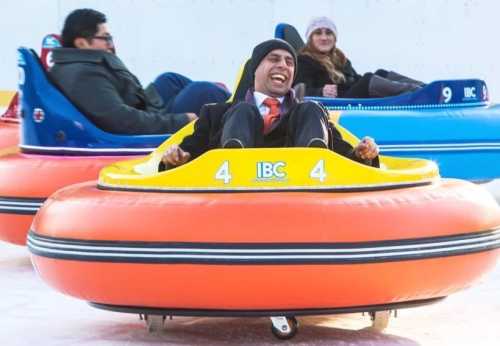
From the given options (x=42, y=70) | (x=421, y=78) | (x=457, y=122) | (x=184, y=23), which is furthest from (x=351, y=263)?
(x=184, y=23)

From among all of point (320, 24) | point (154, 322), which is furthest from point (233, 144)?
point (320, 24)

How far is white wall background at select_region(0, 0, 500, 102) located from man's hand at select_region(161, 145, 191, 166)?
22.2 ft

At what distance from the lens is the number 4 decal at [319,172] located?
3.46m

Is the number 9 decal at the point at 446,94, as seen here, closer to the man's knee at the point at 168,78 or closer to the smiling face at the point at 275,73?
the man's knee at the point at 168,78

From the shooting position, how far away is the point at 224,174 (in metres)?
3.46

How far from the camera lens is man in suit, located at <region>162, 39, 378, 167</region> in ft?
12.3

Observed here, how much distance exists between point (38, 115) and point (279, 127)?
1.58 metres

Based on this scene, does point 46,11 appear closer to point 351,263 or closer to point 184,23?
point 184,23

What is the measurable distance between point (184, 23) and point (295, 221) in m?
8.03

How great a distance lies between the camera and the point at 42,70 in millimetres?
5152

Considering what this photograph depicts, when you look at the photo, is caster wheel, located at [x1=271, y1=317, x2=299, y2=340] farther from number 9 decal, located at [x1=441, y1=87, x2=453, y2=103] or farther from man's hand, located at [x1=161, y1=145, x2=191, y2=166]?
number 9 decal, located at [x1=441, y1=87, x2=453, y2=103]

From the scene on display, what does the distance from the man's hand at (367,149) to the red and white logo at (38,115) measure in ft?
5.71

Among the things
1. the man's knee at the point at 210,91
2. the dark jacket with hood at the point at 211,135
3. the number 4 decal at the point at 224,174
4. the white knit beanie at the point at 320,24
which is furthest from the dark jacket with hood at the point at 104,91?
the number 4 decal at the point at 224,174

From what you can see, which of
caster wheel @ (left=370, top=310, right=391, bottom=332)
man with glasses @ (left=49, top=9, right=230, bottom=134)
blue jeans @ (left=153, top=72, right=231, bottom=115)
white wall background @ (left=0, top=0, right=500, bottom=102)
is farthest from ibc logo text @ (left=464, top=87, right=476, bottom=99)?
white wall background @ (left=0, top=0, right=500, bottom=102)
